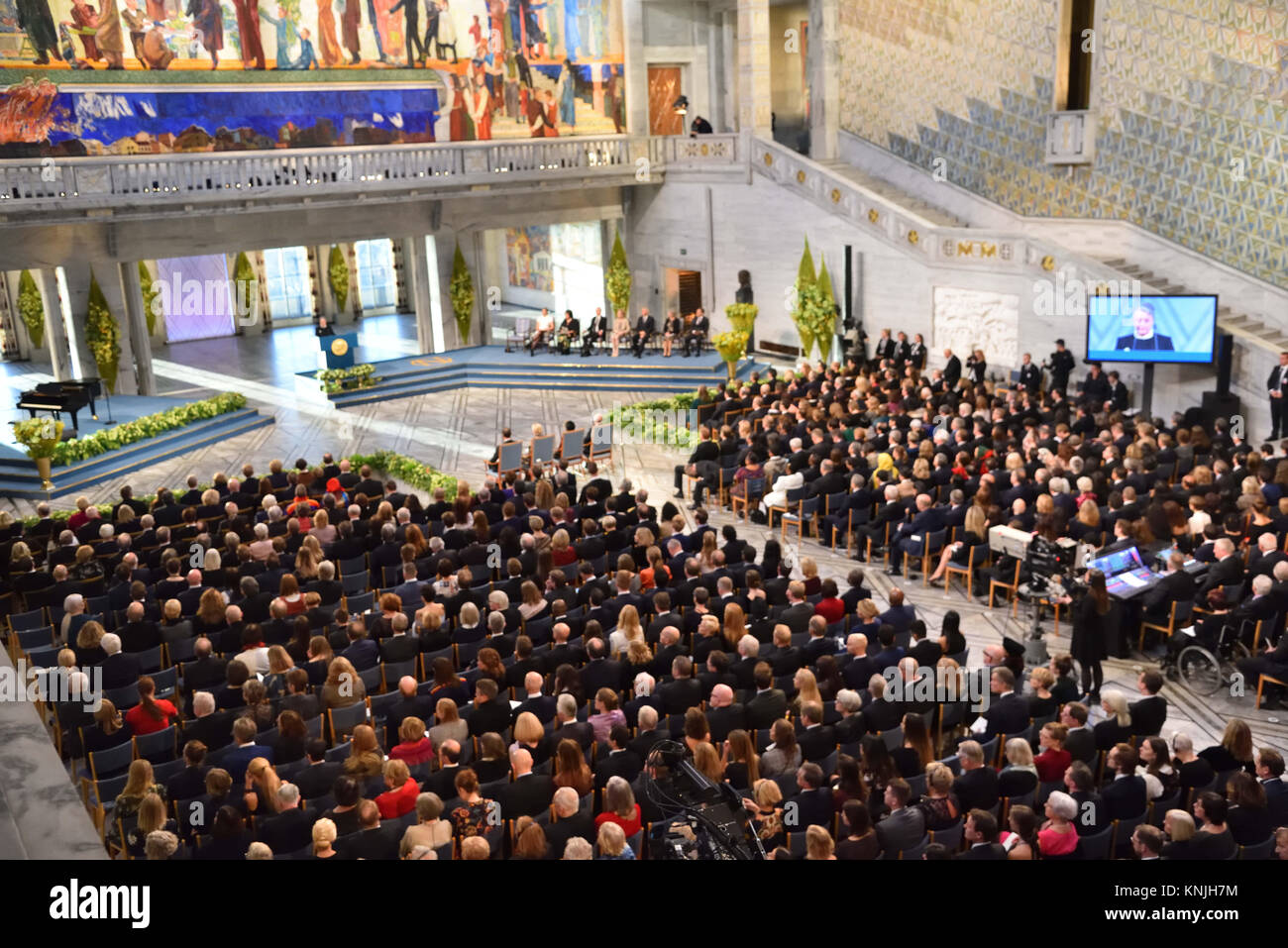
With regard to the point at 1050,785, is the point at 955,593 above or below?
below

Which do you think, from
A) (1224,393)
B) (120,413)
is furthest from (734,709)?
(120,413)

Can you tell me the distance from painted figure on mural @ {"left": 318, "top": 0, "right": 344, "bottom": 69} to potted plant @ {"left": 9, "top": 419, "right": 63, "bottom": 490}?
1022 cm

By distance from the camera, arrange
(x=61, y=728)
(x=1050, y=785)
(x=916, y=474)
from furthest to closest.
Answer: (x=916, y=474) → (x=61, y=728) → (x=1050, y=785)

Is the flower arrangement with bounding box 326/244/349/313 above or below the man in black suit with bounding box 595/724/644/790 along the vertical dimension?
above

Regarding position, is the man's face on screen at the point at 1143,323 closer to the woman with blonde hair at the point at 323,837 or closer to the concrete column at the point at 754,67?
the concrete column at the point at 754,67

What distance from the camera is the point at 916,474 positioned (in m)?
13.7

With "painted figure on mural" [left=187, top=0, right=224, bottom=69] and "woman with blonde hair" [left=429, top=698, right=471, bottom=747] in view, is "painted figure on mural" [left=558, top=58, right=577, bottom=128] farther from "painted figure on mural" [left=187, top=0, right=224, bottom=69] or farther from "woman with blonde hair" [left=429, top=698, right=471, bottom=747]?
"woman with blonde hair" [left=429, top=698, right=471, bottom=747]

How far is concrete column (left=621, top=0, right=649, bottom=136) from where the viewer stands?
1087 inches

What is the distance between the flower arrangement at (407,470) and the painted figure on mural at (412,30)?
10.7 m

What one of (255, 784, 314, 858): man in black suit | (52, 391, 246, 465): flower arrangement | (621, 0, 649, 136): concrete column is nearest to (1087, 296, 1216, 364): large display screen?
(621, 0, 649, 136): concrete column

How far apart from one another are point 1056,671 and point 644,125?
72.0 ft

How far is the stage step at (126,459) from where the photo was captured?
17812mm
